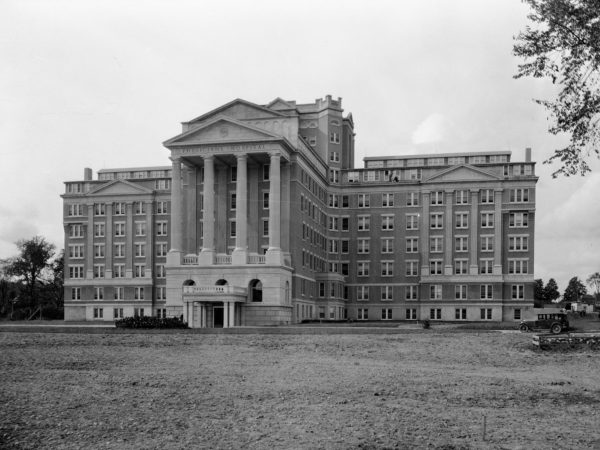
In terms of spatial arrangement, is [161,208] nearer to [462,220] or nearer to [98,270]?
[98,270]

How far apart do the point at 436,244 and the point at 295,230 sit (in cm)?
2520

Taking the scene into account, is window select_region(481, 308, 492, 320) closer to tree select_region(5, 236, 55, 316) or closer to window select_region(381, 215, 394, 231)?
window select_region(381, 215, 394, 231)

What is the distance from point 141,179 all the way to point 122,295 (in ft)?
56.9

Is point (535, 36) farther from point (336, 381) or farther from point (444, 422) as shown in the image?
point (336, 381)

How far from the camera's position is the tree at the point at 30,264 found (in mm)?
127938

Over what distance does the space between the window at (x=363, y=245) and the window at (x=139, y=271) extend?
31.3 meters

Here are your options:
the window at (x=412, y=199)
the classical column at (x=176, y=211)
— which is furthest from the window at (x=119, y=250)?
the window at (x=412, y=199)

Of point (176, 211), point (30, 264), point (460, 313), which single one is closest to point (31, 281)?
point (30, 264)

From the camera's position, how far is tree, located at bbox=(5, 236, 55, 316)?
5037 inches

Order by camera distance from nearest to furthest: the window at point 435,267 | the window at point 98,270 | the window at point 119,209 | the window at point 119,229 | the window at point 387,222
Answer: the window at point 435,267
the window at point 387,222
the window at point 119,229
the window at point 119,209
the window at point 98,270

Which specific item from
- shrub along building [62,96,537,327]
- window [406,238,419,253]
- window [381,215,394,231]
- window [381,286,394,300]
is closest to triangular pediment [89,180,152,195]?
shrub along building [62,96,537,327]

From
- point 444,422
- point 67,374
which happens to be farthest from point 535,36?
point 67,374

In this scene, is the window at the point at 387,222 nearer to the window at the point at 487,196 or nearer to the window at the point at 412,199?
the window at the point at 412,199

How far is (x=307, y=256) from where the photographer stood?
89.2 meters
